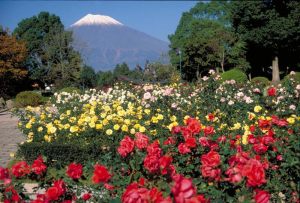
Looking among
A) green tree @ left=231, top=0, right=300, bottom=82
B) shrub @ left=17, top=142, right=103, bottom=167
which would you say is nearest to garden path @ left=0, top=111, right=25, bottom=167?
shrub @ left=17, top=142, right=103, bottom=167

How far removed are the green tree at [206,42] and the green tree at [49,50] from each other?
9.92 m

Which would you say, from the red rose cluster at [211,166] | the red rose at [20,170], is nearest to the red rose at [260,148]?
the red rose cluster at [211,166]

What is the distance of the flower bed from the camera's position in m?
2.54

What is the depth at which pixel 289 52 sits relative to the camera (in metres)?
33.8

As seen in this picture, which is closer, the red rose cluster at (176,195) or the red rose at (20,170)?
the red rose cluster at (176,195)

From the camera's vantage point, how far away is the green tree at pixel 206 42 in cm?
3541

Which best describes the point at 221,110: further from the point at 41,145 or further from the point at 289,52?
the point at 289,52

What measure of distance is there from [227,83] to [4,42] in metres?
25.7

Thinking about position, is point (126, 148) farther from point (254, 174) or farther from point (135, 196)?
point (135, 196)

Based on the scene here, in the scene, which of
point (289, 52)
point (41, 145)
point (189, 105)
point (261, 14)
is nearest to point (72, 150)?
point (41, 145)

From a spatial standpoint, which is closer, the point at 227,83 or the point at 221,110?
the point at 221,110

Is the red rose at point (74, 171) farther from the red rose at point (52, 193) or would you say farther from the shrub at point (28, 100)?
the shrub at point (28, 100)

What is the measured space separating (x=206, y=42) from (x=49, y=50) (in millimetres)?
14890

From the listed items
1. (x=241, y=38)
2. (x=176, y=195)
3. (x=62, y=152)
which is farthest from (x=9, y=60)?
(x=176, y=195)
